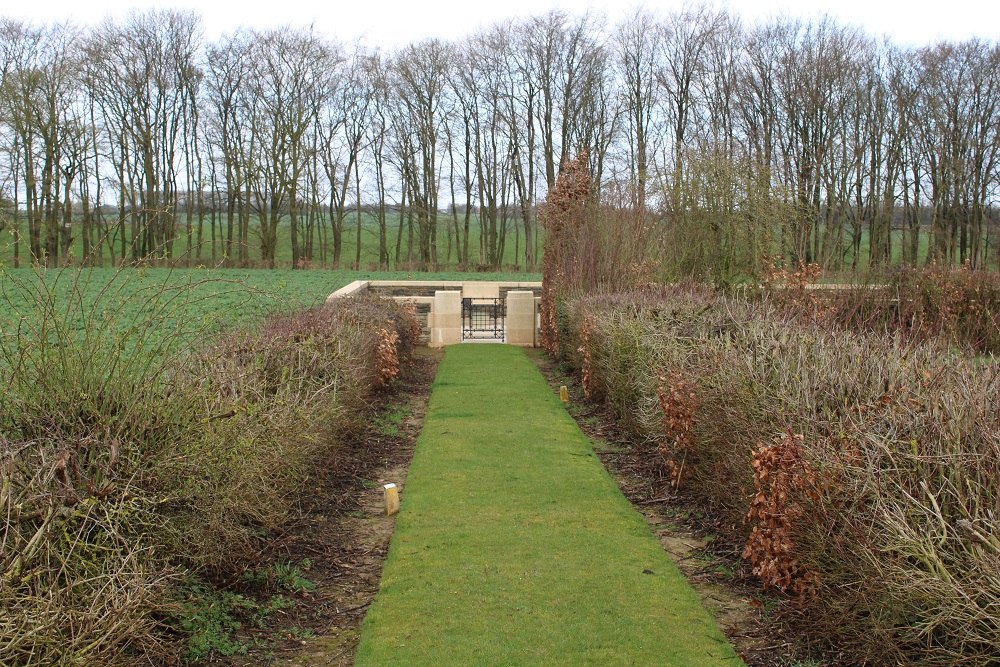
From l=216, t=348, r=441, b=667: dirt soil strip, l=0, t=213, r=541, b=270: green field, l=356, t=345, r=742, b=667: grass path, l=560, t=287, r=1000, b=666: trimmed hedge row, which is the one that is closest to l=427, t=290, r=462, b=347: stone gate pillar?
l=216, t=348, r=441, b=667: dirt soil strip

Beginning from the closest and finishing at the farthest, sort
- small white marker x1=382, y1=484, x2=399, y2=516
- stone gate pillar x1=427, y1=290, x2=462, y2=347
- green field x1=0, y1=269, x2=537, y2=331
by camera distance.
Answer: small white marker x1=382, y1=484, x2=399, y2=516 < green field x1=0, y1=269, x2=537, y2=331 < stone gate pillar x1=427, y1=290, x2=462, y2=347

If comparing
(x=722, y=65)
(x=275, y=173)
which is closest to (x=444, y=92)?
(x=275, y=173)

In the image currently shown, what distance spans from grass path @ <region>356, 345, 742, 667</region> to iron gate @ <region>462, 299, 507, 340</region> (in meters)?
11.8

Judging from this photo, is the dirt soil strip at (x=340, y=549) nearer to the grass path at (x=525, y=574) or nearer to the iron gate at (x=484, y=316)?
the grass path at (x=525, y=574)

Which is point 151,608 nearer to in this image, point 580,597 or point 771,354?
point 580,597

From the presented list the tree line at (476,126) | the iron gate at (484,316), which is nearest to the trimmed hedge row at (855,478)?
the iron gate at (484,316)

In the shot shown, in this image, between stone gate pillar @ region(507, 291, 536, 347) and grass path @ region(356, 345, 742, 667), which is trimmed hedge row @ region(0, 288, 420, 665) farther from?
stone gate pillar @ region(507, 291, 536, 347)

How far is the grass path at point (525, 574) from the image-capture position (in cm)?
438

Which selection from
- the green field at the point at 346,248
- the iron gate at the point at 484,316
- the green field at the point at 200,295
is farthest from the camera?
the green field at the point at 346,248

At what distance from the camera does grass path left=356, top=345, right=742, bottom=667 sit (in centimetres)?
438

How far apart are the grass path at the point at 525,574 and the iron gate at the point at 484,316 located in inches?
463

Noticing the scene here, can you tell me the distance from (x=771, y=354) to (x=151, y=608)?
4.38 metres

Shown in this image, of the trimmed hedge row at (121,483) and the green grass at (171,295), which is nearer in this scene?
the trimmed hedge row at (121,483)

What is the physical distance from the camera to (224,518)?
15.6 ft
